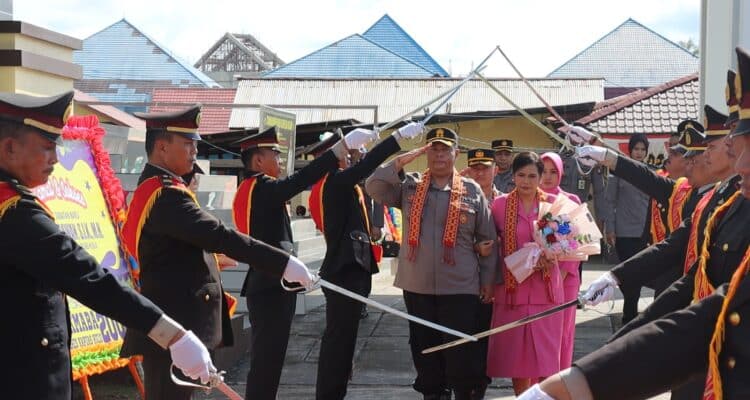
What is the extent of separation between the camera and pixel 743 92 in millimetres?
2746

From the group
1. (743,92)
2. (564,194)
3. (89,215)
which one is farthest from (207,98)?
(743,92)

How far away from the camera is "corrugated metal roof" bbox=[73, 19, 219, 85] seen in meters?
36.2

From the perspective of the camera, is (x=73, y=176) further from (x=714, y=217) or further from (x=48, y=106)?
(x=714, y=217)

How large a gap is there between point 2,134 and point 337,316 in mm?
3301

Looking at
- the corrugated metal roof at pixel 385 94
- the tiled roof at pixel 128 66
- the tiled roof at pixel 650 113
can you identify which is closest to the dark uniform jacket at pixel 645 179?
the tiled roof at pixel 650 113

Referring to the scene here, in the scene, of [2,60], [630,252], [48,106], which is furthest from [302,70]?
[48,106]

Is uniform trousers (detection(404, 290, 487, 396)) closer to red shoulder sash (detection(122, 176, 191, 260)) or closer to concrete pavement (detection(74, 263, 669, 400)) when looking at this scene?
concrete pavement (detection(74, 263, 669, 400))

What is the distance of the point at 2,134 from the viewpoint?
3.23m

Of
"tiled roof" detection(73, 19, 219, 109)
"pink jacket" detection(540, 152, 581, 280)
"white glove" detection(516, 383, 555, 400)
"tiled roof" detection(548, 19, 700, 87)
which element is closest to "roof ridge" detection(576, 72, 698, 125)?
"pink jacket" detection(540, 152, 581, 280)

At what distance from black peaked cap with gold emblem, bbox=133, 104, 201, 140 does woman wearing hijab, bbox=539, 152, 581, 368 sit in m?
3.15

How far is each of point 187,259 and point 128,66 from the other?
1347 inches

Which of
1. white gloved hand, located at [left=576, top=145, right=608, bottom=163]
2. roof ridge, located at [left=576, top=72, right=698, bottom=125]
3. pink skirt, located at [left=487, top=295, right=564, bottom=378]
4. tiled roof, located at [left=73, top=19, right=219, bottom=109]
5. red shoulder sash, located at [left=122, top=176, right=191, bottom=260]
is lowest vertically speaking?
pink skirt, located at [left=487, top=295, right=564, bottom=378]

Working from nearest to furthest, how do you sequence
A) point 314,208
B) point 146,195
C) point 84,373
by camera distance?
point 146,195 < point 84,373 < point 314,208

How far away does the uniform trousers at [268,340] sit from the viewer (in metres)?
5.50
